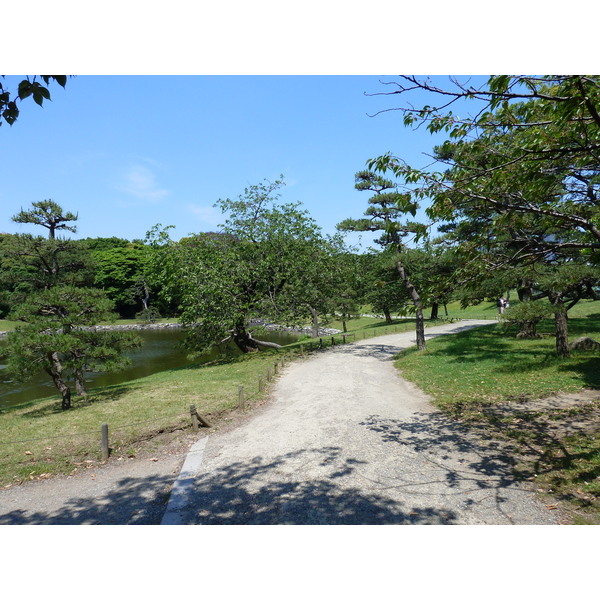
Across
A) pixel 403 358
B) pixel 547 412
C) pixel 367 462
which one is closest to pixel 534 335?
pixel 403 358

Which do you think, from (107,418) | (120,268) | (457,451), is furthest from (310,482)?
(120,268)

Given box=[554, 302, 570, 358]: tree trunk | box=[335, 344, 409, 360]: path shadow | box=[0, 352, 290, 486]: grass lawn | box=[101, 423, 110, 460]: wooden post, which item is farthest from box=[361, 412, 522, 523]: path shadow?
box=[335, 344, 409, 360]: path shadow

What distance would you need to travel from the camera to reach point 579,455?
6023mm

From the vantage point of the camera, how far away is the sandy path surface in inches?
189

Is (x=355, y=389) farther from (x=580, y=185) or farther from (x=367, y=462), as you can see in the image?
(x=580, y=185)

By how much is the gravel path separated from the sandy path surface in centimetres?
2

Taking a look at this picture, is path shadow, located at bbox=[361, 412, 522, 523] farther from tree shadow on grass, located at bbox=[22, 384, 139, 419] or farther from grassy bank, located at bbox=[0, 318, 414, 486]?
tree shadow on grass, located at bbox=[22, 384, 139, 419]

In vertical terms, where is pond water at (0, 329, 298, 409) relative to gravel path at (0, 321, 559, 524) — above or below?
below

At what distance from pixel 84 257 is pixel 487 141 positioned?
14.6m

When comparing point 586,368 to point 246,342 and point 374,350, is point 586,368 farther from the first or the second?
point 246,342

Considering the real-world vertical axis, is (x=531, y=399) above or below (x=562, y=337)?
below

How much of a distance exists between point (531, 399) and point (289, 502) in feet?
25.2

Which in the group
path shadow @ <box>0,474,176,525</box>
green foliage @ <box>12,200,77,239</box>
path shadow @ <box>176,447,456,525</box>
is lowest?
path shadow @ <box>0,474,176,525</box>

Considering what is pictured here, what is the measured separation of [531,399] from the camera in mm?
9383
